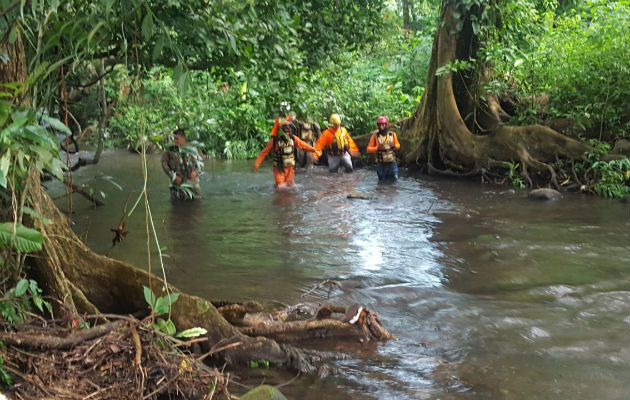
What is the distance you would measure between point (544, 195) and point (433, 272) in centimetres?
536

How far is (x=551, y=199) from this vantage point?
11.5m

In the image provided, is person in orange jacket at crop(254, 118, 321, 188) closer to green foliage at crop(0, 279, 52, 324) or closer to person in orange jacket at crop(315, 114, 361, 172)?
person in orange jacket at crop(315, 114, 361, 172)

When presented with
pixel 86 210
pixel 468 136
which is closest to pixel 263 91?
pixel 86 210

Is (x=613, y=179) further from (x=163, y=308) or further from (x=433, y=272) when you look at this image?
(x=163, y=308)

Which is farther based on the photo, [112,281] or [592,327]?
[592,327]

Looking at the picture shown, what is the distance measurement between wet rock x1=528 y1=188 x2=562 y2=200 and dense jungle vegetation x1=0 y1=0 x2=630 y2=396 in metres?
0.78

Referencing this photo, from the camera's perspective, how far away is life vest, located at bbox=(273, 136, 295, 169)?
13195 millimetres

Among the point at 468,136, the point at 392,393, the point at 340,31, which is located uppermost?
Result: the point at 340,31

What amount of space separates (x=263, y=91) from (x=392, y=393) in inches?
143

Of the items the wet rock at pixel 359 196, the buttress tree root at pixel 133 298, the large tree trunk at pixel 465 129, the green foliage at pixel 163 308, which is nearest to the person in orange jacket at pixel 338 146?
the large tree trunk at pixel 465 129

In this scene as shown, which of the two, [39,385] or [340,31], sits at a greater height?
[340,31]

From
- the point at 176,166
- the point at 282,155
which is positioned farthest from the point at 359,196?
the point at 176,166

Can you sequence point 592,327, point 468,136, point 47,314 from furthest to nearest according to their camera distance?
point 468,136, point 592,327, point 47,314

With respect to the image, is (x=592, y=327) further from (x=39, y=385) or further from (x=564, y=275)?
(x=39, y=385)
